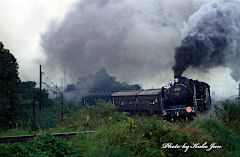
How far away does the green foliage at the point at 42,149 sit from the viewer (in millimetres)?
7973

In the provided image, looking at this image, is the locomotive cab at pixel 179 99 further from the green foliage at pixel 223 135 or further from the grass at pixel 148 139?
the grass at pixel 148 139

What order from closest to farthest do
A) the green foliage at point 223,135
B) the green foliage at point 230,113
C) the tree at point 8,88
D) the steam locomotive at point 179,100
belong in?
the green foliage at point 223,135 → the green foliage at point 230,113 → the steam locomotive at point 179,100 → the tree at point 8,88

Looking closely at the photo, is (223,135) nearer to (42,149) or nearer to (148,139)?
(148,139)

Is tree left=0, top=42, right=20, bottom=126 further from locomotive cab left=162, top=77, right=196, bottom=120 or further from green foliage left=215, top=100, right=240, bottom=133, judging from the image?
green foliage left=215, top=100, right=240, bottom=133

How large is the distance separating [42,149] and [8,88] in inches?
640

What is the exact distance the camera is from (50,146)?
8.88 meters

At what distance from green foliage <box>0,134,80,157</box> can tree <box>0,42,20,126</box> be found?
47.6ft

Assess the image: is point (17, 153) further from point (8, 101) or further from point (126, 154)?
point (8, 101)

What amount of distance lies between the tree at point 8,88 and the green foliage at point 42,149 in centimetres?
1451

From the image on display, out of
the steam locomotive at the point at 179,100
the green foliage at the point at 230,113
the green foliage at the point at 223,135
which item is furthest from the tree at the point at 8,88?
the green foliage at the point at 223,135

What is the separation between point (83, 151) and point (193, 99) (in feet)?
41.6

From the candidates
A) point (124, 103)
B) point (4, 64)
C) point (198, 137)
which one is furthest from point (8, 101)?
point (198, 137)

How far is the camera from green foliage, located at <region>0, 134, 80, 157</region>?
797 centimetres

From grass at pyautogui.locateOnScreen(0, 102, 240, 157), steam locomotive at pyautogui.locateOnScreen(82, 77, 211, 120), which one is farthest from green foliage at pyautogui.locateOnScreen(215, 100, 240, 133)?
steam locomotive at pyautogui.locateOnScreen(82, 77, 211, 120)
